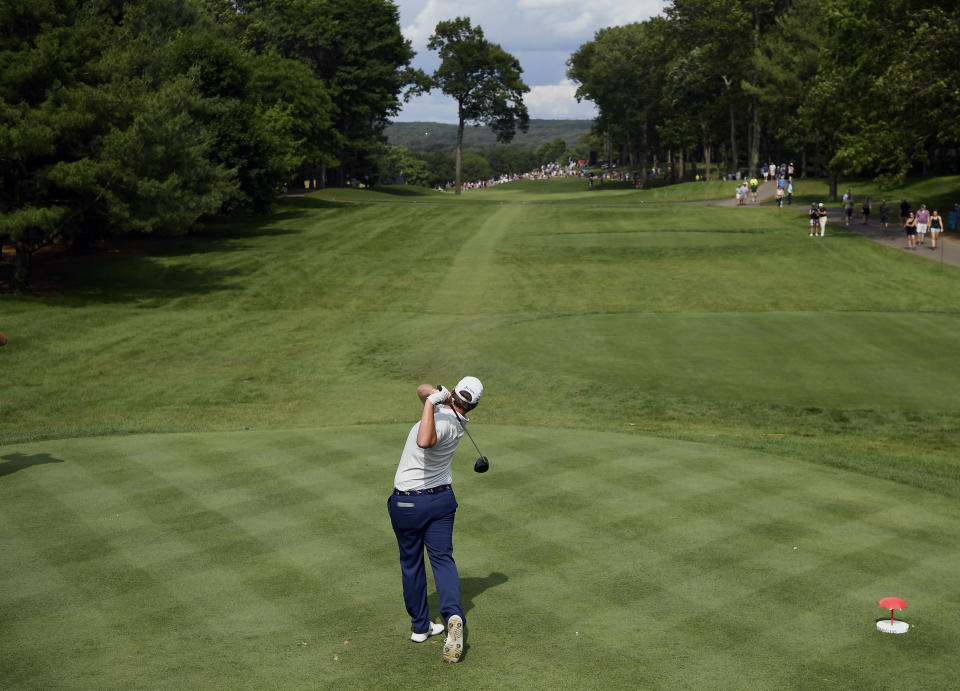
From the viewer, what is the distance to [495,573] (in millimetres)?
9680

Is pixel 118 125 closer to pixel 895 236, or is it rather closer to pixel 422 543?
pixel 422 543

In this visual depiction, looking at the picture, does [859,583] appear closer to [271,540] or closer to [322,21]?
[271,540]

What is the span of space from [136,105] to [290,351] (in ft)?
51.9

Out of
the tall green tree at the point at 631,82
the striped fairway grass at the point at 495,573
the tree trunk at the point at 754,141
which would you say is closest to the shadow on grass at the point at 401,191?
the tall green tree at the point at 631,82

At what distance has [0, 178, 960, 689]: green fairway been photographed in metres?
7.98

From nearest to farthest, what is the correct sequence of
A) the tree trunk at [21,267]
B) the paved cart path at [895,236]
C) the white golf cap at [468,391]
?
the white golf cap at [468,391] < the tree trunk at [21,267] < the paved cart path at [895,236]

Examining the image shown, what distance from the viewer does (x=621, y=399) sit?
21594 millimetres

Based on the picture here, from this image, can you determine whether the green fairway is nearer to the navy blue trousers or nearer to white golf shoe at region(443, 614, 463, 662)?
white golf shoe at region(443, 614, 463, 662)

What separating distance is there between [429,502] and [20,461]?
9262 mm

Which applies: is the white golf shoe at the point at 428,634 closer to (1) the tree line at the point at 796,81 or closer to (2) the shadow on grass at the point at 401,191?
(1) the tree line at the point at 796,81

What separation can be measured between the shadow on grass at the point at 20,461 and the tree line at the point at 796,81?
44797 millimetres

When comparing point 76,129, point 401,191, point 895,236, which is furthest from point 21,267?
point 401,191

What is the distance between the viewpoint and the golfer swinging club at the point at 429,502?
26.1 feet

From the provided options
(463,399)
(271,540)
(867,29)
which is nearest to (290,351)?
(271,540)
